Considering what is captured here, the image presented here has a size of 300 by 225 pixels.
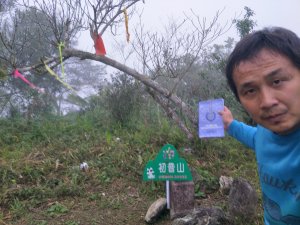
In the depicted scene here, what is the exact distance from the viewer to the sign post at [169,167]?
2.64 meters

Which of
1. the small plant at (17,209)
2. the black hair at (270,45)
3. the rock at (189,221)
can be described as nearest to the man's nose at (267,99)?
the black hair at (270,45)

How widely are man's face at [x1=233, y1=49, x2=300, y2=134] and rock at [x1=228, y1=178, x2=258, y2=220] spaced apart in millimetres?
1610

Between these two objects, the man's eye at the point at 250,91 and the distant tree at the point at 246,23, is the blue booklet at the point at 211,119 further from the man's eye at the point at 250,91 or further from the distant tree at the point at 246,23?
the distant tree at the point at 246,23

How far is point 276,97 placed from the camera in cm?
105

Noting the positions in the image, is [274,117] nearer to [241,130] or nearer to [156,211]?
[241,130]

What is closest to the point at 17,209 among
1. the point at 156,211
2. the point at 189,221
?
the point at 156,211

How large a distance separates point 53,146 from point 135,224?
241 cm

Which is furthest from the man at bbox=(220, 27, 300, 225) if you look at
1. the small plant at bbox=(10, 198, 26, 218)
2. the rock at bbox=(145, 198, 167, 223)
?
the small plant at bbox=(10, 198, 26, 218)

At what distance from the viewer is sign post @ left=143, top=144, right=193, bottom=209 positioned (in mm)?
2641

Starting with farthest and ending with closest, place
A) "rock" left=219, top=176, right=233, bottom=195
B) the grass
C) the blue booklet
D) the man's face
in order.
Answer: "rock" left=219, top=176, right=233, bottom=195 → the grass → the blue booklet → the man's face

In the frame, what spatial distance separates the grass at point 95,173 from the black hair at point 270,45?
177cm

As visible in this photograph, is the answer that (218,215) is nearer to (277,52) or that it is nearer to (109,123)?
(277,52)

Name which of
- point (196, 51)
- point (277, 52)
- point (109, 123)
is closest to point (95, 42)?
point (196, 51)

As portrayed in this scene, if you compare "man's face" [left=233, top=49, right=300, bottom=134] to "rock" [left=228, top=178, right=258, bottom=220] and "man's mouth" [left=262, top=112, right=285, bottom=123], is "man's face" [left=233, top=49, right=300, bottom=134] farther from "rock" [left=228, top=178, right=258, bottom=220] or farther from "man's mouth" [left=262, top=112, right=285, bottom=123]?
"rock" [left=228, top=178, right=258, bottom=220]
